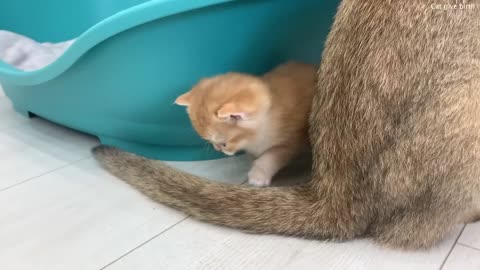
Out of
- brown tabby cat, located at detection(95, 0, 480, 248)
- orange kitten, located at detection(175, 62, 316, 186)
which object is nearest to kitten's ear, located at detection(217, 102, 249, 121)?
orange kitten, located at detection(175, 62, 316, 186)

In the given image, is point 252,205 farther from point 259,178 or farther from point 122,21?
point 122,21

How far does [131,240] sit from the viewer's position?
906 millimetres

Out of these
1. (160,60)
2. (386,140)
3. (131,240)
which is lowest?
(131,240)

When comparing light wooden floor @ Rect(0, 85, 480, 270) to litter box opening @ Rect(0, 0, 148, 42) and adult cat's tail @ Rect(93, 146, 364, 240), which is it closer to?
adult cat's tail @ Rect(93, 146, 364, 240)

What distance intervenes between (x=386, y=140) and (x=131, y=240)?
492 mm

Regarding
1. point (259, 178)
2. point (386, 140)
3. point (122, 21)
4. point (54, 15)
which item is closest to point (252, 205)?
point (259, 178)

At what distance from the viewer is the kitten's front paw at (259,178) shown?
1.03m

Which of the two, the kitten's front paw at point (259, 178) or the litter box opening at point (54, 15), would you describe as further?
the litter box opening at point (54, 15)

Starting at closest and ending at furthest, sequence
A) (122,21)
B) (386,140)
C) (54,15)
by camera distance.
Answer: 1. (386,140)
2. (122,21)
3. (54,15)

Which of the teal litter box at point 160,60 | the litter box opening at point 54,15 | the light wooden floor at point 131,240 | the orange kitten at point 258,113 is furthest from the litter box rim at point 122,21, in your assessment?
the litter box opening at point 54,15

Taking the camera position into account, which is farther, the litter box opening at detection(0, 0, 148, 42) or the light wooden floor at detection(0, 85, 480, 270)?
the litter box opening at detection(0, 0, 148, 42)

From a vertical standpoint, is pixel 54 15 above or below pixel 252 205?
above

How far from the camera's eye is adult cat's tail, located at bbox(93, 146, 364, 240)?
0.89 meters

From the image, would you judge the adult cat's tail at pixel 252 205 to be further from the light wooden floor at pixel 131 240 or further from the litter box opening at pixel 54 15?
the litter box opening at pixel 54 15
